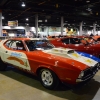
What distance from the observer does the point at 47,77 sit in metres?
3.85

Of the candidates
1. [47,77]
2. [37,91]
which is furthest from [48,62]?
[37,91]

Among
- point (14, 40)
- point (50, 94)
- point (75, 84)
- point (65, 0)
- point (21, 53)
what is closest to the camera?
point (75, 84)

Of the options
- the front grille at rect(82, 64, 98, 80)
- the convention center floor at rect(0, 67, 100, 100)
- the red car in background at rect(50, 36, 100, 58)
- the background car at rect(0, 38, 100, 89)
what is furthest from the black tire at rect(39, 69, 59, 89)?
the red car in background at rect(50, 36, 100, 58)

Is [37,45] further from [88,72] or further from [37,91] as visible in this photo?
[88,72]

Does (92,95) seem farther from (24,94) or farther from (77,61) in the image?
(24,94)

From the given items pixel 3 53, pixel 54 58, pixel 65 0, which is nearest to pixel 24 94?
pixel 54 58

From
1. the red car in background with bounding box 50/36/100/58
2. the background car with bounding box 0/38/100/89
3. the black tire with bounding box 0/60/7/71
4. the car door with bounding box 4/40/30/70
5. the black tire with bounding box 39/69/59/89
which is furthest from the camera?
the red car in background with bounding box 50/36/100/58

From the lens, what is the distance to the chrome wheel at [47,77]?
12.4 ft

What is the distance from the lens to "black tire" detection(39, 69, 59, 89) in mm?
3671

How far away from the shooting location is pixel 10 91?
380cm

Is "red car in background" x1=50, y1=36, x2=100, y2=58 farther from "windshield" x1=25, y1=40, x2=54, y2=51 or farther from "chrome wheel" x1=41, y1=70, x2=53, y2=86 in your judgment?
"chrome wheel" x1=41, y1=70, x2=53, y2=86

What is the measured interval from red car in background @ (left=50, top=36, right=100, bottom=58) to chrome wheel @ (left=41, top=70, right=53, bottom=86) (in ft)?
11.7

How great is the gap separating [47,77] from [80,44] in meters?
3.97

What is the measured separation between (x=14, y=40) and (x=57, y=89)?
2.33 metres
